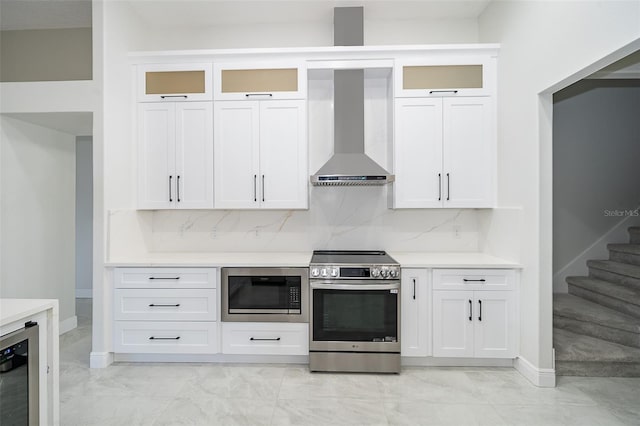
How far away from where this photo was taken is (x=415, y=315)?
8.98 ft

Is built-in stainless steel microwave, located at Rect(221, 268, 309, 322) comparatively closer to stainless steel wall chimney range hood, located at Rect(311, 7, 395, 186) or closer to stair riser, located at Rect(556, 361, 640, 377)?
stainless steel wall chimney range hood, located at Rect(311, 7, 395, 186)

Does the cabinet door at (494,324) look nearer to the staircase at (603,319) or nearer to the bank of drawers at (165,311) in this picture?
the staircase at (603,319)

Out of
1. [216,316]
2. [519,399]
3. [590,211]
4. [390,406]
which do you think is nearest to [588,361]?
[519,399]

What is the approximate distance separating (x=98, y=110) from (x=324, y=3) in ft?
7.39

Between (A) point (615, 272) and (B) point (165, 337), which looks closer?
(B) point (165, 337)

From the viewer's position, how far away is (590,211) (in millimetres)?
3963

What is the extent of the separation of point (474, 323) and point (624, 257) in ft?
7.64

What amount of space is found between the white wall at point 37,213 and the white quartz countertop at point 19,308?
2068mm

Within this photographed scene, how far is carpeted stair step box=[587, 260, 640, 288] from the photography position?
323 cm

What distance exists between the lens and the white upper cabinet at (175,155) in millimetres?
3102

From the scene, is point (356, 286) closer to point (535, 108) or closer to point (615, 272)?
point (535, 108)

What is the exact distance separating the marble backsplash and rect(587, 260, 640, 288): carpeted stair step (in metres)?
1.48

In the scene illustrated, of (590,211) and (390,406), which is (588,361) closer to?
(390,406)

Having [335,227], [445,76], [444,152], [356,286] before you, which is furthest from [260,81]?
[356,286]
